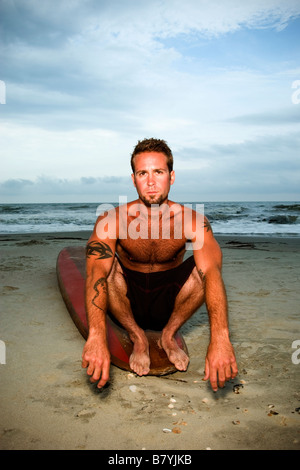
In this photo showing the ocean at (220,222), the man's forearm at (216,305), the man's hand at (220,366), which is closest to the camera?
the man's hand at (220,366)

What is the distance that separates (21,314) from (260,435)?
2.45 m

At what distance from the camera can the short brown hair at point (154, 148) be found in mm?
2562

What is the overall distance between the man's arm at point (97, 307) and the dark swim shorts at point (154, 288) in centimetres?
25

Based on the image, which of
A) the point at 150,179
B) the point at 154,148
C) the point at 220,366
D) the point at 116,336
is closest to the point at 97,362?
the point at 220,366

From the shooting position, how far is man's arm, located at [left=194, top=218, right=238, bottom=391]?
5.85ft

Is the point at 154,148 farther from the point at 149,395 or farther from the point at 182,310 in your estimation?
the point at 149,395

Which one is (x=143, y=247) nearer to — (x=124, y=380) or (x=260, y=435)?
(x=124, y=380)

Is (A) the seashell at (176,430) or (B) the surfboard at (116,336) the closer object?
(A) the seashell at (176,430)

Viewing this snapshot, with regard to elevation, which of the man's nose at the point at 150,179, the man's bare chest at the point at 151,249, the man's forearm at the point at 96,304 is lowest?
the man's forearm at the point at 96,304

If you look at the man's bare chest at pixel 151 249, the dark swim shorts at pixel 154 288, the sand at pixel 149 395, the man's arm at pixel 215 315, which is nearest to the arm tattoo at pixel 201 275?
the man's arm at pixel 215 315

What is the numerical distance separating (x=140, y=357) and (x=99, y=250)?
745 mm

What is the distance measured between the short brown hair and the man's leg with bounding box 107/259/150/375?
0.81 m

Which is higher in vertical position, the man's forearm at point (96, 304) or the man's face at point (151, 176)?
the man's face at point (151, 176)

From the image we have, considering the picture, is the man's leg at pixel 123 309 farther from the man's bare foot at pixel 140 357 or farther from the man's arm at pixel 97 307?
the man's arm at pixel 97 307
